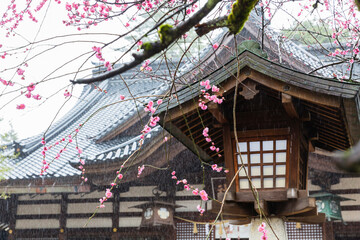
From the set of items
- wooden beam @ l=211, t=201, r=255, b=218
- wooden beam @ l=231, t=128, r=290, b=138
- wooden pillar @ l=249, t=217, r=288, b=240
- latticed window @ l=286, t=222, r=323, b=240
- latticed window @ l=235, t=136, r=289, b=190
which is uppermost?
wooden beam @ l=231, t=128, r=290, b=138

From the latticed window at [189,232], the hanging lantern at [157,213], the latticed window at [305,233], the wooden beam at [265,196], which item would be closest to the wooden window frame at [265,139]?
the wooden beam at [265,196]

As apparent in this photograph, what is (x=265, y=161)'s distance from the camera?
13.7 ft

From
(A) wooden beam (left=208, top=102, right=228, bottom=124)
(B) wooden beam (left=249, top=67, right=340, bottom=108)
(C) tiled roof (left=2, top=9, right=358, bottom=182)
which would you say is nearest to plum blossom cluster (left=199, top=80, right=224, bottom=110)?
(A) wooden beam (left=208, top=102, right=228, bottom=124)

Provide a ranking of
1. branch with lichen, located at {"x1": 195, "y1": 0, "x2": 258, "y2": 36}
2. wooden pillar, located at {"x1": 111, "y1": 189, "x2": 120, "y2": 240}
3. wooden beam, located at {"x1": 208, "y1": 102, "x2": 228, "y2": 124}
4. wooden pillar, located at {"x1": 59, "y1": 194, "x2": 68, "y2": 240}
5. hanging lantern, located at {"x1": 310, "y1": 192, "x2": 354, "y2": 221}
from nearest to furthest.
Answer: branch with lichen, located at {"x1": 195, "y1": 0, "x2": 258, "y2": 36} < wooden beam, located at {"x1": 208, "y1": 102, "x2": 228, "y2": 124} < hanging lantern, located at {"x1": 310, "y1": 192, "x2": 354, "y2": 221} < wooden pillar, located at {"x1": 111, "y1": 189, "x2": 120, "y2": 240} < wooden pillar, located at {"x1": 59, "y1": 194, "x2": 68, "y2": 240}

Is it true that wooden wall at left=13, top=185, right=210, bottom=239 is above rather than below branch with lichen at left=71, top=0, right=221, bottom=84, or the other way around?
below

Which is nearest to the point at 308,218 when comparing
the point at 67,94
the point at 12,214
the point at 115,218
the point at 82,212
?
the point at 67,94

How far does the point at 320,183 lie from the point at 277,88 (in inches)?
163

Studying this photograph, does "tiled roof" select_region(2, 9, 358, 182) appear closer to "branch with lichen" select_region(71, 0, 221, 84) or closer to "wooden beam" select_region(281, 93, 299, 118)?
"wooden beam" select_region(281, 93, 299, 118)

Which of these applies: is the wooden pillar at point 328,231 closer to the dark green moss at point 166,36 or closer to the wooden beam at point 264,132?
the wooden beam at point 264,132

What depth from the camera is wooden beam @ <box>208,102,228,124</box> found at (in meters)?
3.86

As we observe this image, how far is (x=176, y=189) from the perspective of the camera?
782 centimetres

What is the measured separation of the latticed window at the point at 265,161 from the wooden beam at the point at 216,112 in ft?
0.95

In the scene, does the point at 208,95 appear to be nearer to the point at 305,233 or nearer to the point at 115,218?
the point at 305,233

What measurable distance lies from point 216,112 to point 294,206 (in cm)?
105
